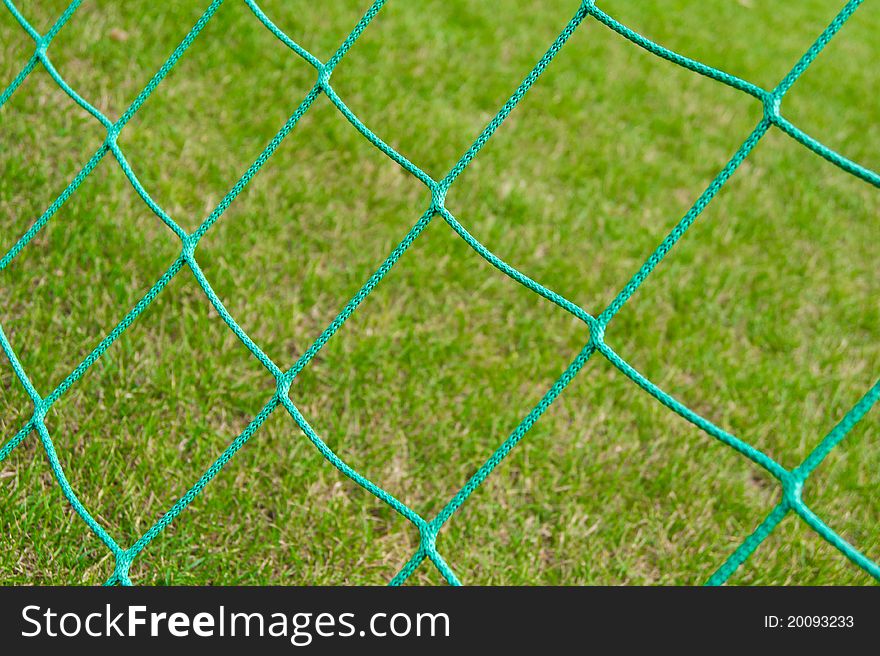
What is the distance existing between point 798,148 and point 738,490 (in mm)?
1626

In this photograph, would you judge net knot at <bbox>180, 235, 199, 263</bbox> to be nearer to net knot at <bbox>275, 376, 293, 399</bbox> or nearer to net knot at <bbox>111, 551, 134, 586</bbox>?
net knot at <bbox>275, 376, 293, 399</bbox>

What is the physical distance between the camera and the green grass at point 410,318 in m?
1.42

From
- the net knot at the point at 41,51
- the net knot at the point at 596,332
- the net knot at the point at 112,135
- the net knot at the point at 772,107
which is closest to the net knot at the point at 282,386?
the net knot at the point at 596,332

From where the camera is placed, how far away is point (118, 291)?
1.64m

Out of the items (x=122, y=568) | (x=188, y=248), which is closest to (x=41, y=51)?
(x=188, y=248)

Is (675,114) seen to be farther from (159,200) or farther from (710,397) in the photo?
(159,200)

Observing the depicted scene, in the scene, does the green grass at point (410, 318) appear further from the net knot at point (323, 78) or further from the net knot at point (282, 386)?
the net knot at point (323, 78)

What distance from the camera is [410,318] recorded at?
1.79 m

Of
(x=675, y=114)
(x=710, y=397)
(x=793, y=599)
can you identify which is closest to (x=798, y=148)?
(x=675, y=114)

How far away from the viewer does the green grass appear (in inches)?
55.7

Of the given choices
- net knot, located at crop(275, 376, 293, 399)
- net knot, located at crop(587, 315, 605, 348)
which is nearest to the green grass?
net knot, located at crop(275, 376, 293, 399)

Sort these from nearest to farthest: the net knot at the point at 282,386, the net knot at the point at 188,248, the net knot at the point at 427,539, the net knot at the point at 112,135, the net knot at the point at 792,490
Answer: the net knot at the point at 792,490 → the net knot at the point at 427,539 → the net knot at the point at 282,386 → the net knot at the point at 188,248 → the net knot at the point at 112,135

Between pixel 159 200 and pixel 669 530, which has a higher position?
pixel 159 200

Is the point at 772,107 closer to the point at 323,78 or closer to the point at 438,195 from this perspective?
the point at 438,195
